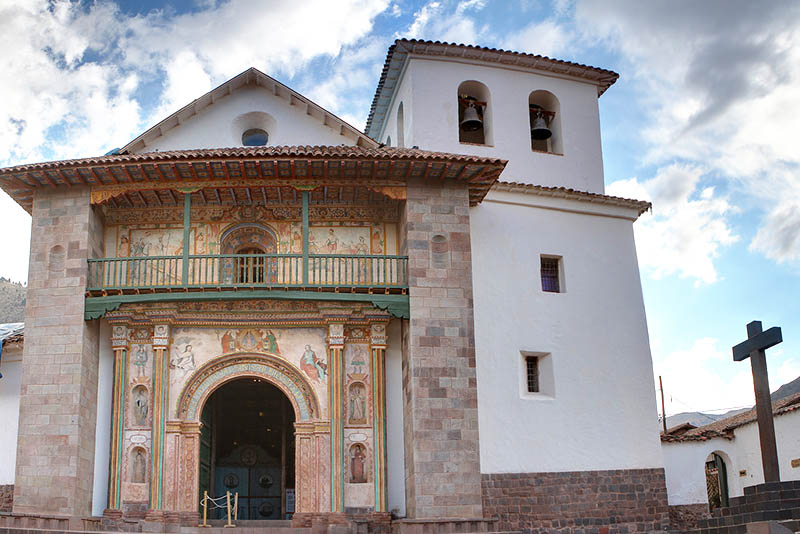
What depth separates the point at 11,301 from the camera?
2320 inches

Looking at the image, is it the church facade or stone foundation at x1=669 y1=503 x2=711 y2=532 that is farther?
stone foundation at x1=669 y1=503 x2=711 y2=532

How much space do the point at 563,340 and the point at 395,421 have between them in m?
3.84

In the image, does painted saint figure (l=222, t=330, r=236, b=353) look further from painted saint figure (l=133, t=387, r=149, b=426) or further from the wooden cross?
the wooden cross

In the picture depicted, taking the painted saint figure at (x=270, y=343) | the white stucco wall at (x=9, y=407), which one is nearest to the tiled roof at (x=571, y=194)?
the painted saint figure at (x=270, y=343)

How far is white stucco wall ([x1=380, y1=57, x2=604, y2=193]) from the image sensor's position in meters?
20.7

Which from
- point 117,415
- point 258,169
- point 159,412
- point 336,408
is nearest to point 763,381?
point 336,408

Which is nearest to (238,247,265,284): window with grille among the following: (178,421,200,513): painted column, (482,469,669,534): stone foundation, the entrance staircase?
(178,421,200,513): painted column

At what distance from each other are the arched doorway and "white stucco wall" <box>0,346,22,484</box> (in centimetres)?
1672

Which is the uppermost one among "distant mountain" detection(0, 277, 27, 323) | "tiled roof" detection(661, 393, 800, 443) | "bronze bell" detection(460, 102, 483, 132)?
Result: "distant mountain" detection(0, 277, 27, 323)

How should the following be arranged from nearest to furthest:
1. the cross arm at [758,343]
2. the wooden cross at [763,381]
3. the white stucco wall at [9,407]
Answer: the wooden cross at [763,381], the cross arm at [758,343], the white stucco wall at [9,407]

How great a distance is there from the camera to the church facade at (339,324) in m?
17.6

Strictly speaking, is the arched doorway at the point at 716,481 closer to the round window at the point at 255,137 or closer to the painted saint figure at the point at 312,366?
the painted saint figure at the point at 312,366

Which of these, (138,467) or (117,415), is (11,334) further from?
(138,467)

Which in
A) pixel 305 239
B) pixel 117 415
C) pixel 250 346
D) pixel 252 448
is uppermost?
pixel 305 239
